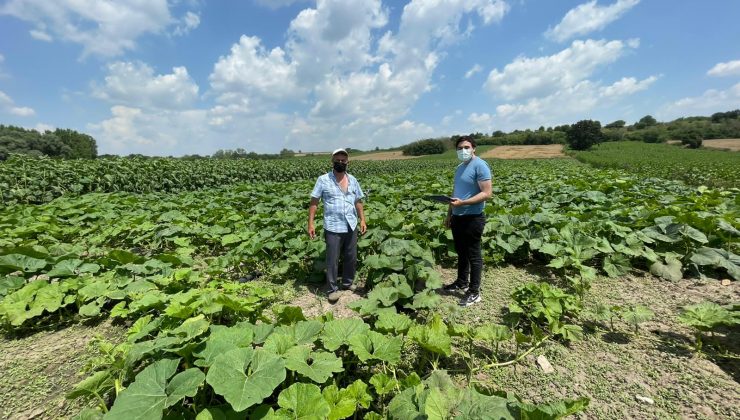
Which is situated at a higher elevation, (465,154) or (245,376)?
(465,154)

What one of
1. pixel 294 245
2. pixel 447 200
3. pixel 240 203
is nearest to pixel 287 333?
pixel 447 200

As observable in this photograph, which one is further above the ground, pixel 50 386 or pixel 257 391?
pixel 257 391

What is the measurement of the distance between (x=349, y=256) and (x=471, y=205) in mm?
1898

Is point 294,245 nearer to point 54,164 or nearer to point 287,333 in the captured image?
point 287,333

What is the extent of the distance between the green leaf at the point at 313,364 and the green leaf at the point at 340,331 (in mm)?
196

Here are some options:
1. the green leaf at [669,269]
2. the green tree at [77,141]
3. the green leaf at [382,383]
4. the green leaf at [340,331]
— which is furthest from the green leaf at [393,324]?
the green tree at [77,141]

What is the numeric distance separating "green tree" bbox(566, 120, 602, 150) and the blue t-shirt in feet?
241

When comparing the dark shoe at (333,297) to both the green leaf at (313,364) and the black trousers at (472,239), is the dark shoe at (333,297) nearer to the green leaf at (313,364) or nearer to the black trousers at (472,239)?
the black trousers at (472,239)

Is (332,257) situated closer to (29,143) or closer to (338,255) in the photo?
(338,255)

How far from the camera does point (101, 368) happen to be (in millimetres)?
2959

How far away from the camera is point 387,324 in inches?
114

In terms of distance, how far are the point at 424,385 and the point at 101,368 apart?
293cm

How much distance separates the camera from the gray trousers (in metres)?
4.65

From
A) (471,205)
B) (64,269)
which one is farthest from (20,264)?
(471,205)
